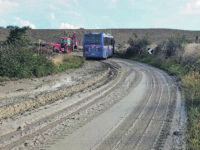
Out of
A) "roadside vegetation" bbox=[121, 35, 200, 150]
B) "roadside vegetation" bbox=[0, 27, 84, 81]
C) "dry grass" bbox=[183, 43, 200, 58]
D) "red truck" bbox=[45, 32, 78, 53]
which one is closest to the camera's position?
"roadside vegetation" bbox=[121, 35, 200, 150]

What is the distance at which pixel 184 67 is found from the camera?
886 inches

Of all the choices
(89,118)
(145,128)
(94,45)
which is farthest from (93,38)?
(145,128)

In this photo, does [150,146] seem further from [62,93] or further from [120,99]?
[62,93]

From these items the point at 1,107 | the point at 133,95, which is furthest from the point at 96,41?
the point at 1,107

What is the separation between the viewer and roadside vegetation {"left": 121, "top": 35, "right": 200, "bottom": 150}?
25.3 ft

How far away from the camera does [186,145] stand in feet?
21.6

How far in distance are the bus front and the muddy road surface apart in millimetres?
19009

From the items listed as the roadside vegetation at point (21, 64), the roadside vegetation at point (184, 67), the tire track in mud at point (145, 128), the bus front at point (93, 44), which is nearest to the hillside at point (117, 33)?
the roadside vegetation at point (184, 67)

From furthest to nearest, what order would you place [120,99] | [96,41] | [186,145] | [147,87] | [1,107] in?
[96,41] < [147,87] < [120,99] < [1,107] < [186,145]

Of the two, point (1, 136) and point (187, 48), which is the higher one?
point (187, 48)

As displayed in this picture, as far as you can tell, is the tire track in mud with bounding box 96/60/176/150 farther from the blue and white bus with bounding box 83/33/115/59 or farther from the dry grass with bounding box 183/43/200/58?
the blue and white bus with bounding box 83/33/115/59

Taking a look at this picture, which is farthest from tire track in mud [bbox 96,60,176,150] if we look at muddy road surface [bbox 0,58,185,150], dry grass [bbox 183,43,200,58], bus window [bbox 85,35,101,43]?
bus window [bbox 85,35,101,43]

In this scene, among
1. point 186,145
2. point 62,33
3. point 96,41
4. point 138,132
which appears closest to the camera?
point 186,145

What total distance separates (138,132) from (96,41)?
26118 millimetres
